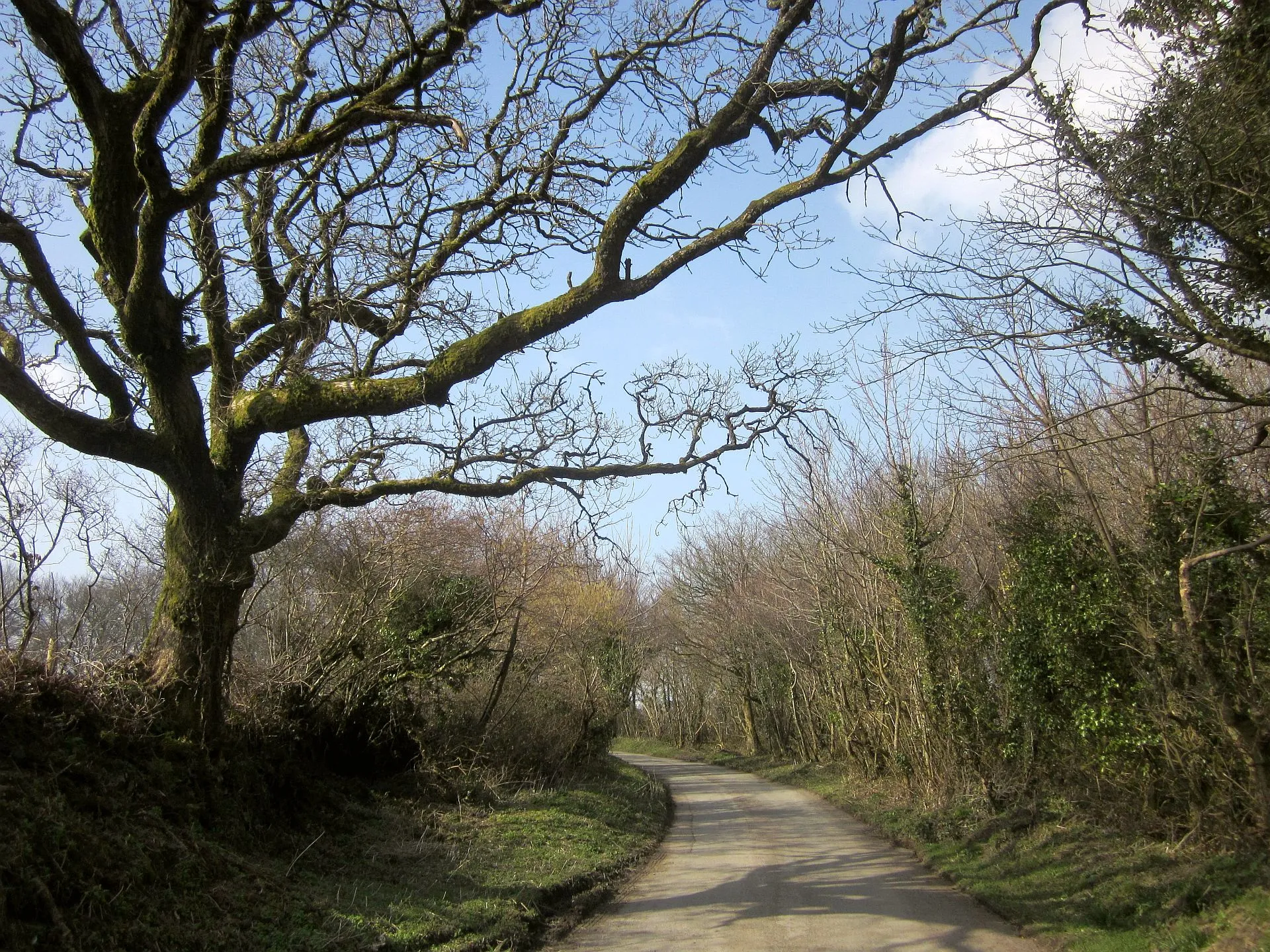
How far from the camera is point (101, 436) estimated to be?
295 inches

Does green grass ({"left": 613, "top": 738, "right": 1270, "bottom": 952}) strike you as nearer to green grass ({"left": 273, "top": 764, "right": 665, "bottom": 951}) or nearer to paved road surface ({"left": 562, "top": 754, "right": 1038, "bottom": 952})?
paved road surface ({"left": 562, "top": 754, "right": 1038, "bottom": 952})

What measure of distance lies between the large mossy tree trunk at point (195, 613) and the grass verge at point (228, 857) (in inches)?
16.4

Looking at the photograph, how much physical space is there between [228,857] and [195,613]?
2284mm

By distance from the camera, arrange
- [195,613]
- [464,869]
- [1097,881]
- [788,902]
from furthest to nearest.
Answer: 1. [464,869]
2. [788,902]
3. [1097,881]
4. [195,613]

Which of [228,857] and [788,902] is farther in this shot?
[788,902]

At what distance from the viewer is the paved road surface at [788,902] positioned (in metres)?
7.54

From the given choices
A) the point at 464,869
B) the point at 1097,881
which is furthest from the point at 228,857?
the point at 1097,881

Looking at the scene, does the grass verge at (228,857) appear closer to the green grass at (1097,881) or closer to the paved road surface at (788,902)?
the paved road surface at (788,902)

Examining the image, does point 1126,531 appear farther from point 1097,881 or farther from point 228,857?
point 228,857

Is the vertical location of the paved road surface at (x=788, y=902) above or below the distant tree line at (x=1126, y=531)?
below

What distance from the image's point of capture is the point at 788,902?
29.5ft

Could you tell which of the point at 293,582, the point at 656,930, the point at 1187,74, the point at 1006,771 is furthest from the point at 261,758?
the point at 1187,74

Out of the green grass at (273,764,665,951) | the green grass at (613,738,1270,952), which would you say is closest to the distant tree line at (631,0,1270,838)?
the green grass at (613,738,1270,952)

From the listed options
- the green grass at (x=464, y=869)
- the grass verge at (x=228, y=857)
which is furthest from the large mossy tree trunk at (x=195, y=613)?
the green grass at (x=464, y=869)
